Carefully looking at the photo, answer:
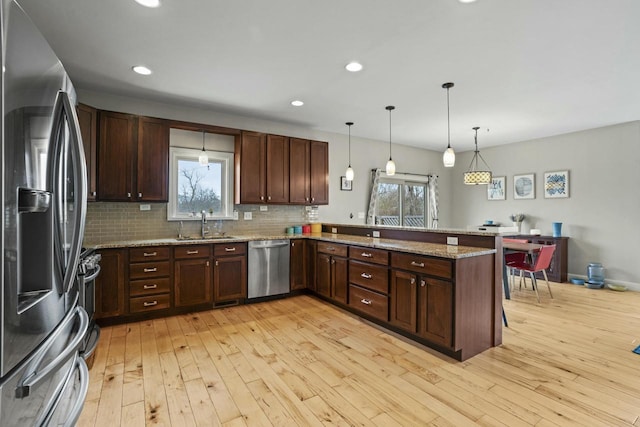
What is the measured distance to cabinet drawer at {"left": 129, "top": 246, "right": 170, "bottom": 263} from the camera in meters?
3.52

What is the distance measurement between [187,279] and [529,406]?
351 cm

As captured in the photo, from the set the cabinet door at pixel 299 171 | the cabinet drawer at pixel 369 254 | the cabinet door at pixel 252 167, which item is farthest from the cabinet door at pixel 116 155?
the cabinet drawer at pixel 369 254

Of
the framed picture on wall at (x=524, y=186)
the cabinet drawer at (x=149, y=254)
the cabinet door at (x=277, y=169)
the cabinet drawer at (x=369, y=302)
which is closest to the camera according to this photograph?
the cabinet drawer at (x=369, y=302)

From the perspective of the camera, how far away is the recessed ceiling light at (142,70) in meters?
3.14

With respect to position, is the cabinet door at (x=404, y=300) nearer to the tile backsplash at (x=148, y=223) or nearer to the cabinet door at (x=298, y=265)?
the cabinet door at (x=298, y=265)

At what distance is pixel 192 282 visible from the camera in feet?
12.6

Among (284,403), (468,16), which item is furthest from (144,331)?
(468,16)

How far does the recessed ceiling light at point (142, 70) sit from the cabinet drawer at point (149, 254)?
1900mm

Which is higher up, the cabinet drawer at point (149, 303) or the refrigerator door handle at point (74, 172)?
the refrigerator door handle at point (74, 172)

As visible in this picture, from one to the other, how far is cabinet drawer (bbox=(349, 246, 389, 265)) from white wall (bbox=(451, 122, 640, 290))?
13.4 feet

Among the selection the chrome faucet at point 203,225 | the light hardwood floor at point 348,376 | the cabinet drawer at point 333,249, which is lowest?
the light hardwood floor at point 348,376

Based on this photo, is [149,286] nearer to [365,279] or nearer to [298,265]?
[298,265]

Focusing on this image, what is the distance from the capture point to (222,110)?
451cm

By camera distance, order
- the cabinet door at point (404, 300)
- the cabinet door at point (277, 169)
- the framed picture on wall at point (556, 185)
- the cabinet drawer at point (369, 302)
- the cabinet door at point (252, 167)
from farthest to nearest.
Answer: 1. the framed picture on wall at point (556, 185)
2. the cabinet door at point (277, 169)
3. the cabinet door at point (252, 167)
4. the cabinet drawer at point (369, 302)
5. the cabinet door at point (404, 300)
